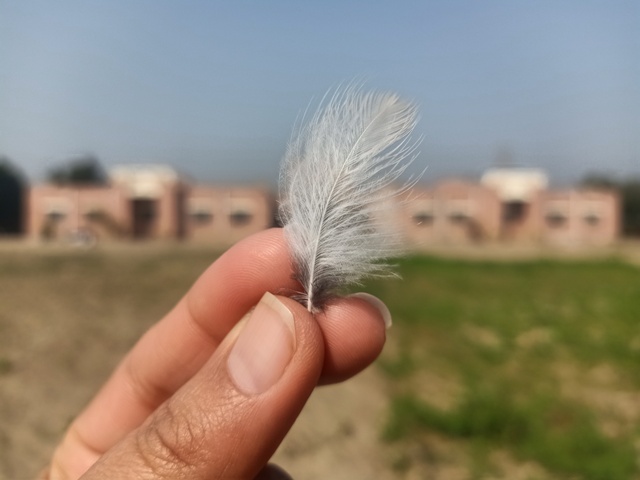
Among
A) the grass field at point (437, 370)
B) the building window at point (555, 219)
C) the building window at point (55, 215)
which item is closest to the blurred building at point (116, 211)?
the building window at point (55, 215)

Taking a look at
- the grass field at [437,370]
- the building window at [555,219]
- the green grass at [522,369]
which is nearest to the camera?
the grass field at [437,370]

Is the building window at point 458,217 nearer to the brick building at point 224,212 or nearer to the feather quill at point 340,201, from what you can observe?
the brick building at point 224,212

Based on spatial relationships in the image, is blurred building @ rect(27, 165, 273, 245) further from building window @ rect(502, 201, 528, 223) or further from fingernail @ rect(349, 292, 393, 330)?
fingernail @ rect(349, 292, 393, 330)

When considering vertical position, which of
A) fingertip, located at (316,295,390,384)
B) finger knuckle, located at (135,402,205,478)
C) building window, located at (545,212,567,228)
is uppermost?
fingertip, located at (316,295,390,384)

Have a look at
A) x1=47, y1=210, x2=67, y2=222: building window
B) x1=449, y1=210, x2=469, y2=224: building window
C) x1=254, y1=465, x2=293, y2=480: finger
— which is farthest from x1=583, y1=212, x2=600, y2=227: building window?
x1=254, y1=465, x2=293, y2=480: finger

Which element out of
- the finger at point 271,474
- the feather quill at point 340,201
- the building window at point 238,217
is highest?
the feather quill at point 340,201

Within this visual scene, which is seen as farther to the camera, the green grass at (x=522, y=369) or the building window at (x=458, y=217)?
the building window at (x=458, y=217)

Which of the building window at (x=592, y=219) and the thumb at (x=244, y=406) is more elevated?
the thumb at (x=244, y=406)

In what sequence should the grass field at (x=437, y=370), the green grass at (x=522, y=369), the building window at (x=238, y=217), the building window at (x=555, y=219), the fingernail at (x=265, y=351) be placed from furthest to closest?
the building window at (x=555, y=219) → the building window at (x=238, y=217) → the green grass at (x=522, y=369) → the grass field at (x=437, y=370) → the fingernail at (x=265, y=351)
